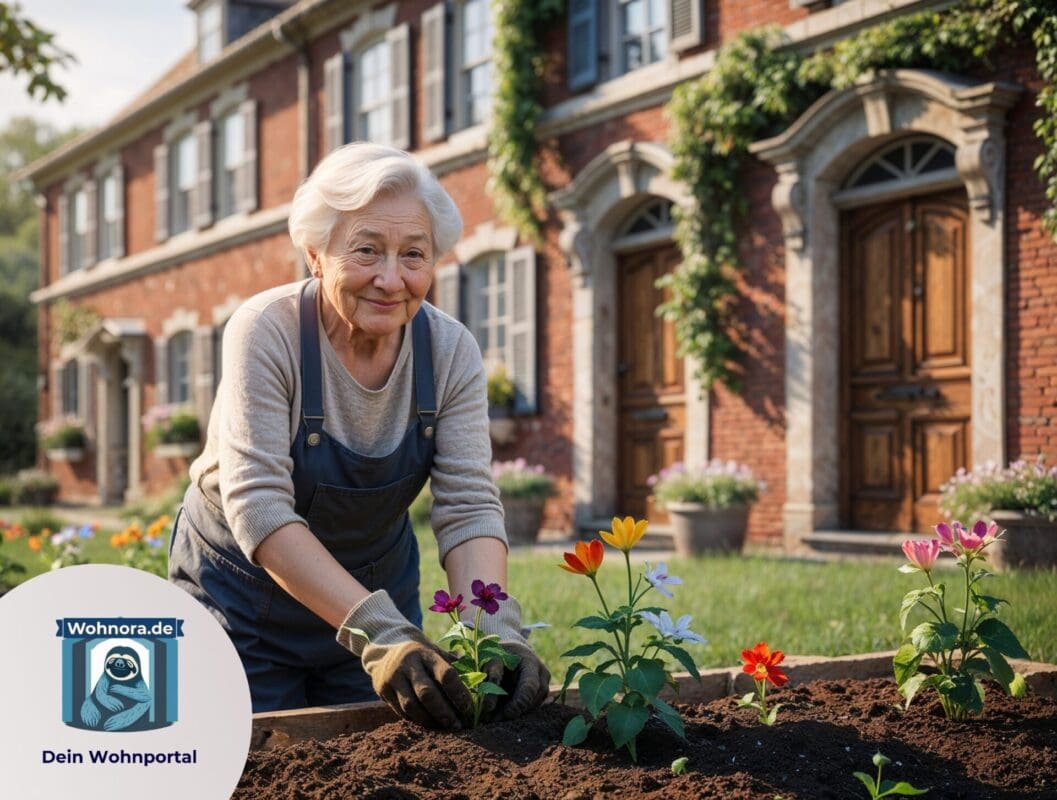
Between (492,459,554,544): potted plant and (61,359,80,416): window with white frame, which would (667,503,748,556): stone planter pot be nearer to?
(492,459,554,544): potted plant

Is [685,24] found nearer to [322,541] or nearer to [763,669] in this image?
[322,541]

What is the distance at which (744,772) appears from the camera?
213cm

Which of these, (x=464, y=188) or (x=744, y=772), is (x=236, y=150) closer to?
(x=464, y=188)

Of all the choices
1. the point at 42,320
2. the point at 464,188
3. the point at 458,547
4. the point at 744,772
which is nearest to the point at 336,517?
the point at 458,547

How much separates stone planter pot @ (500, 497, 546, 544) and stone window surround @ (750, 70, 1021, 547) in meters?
2.55

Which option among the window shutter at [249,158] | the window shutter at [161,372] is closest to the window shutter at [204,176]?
the window shutter at [249,158]

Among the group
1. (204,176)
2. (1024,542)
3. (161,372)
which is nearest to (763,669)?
(1024,542)

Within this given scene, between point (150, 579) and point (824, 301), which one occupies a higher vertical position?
point (824, 301)

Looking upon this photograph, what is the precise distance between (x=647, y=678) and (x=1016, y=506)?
6.16 metres

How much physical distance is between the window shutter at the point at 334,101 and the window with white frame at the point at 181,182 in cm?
467

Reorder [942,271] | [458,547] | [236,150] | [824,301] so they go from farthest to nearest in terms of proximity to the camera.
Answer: [236,150]
[824,301]
[942,271]
[458,547]

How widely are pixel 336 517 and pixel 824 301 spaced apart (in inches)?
309

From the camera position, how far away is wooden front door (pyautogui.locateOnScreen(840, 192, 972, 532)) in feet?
30.7

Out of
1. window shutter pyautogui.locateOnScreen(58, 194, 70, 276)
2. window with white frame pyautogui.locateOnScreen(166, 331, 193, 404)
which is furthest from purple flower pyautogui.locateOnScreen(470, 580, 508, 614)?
window shutter pyautogui.locateOnScreen(58, 194, 70, 276)
